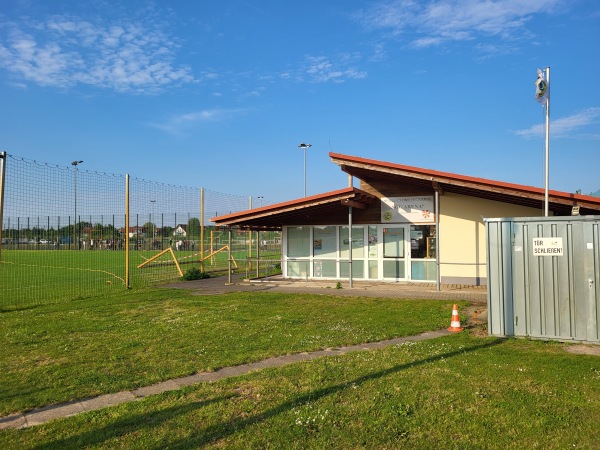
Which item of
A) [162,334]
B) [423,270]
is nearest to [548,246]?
[162,334]

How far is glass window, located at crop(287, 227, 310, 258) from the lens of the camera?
1895 centimetres

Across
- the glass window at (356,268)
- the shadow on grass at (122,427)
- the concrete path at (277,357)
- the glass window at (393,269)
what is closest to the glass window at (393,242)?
the glass window at (393,269)

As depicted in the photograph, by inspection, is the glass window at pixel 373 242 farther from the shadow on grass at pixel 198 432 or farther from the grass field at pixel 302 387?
the shadow on grass at pixel 198 432

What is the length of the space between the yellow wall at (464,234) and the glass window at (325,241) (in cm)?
416

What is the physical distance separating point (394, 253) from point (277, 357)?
11.1m

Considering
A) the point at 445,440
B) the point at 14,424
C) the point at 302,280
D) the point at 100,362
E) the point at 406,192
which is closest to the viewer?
the point at 445,440

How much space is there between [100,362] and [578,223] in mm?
7866

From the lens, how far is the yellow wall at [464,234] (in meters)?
15.9

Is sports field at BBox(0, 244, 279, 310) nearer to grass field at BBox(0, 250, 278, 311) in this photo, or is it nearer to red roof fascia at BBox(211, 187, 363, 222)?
grass field at BBox(0, 250, 278, 311)

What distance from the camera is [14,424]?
4.57 metres

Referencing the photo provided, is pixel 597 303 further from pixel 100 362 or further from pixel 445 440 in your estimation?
pixel 100 362

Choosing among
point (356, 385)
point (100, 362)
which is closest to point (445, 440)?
point (356, 385)

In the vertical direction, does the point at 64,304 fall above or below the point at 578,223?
below

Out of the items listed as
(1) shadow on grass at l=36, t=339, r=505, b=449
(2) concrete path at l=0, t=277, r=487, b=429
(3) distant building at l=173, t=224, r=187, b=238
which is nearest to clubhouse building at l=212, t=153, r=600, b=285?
(2) concrete path at l=0, t=277, r=487, b=429
